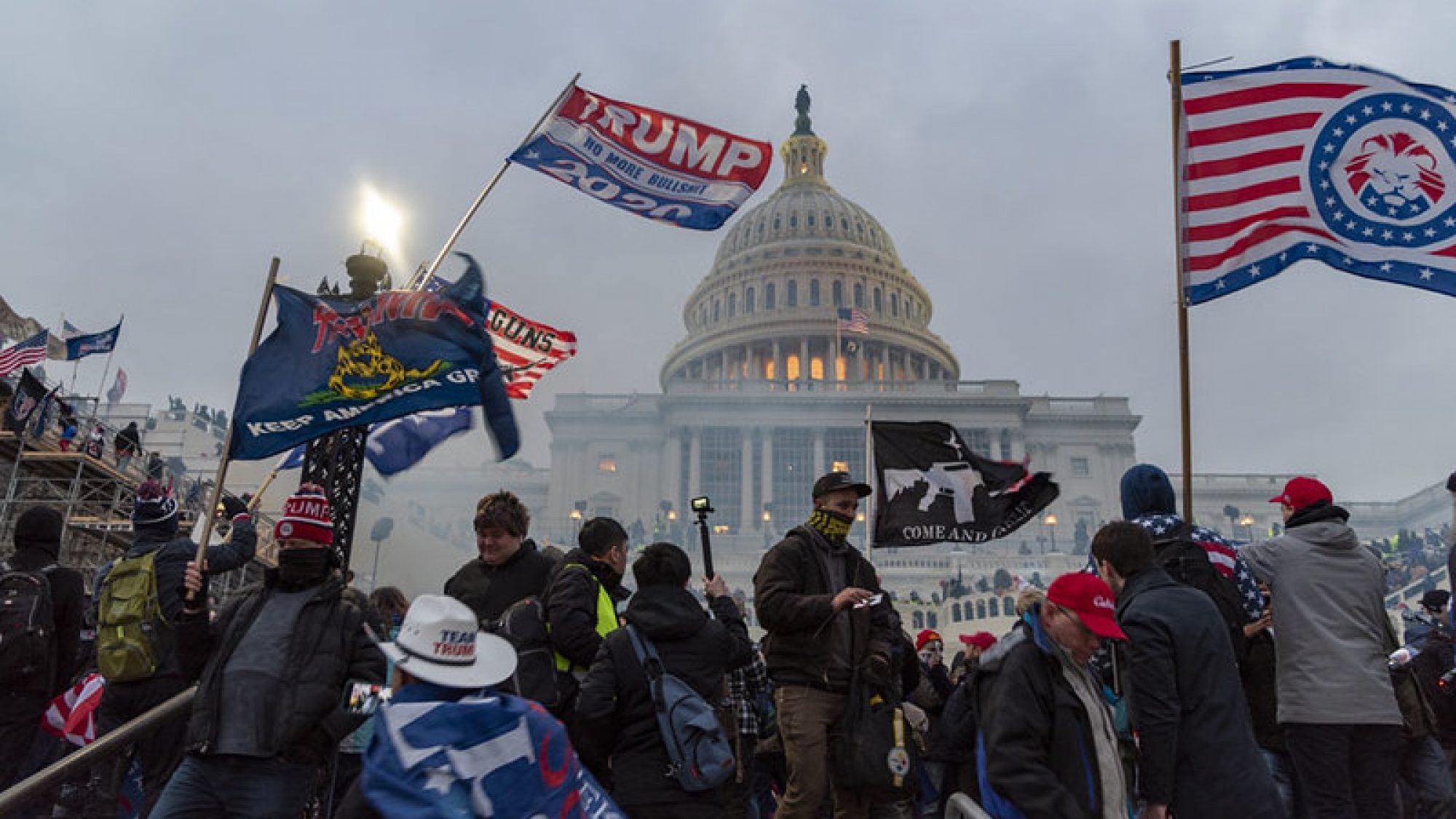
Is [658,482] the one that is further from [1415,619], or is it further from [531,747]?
[531,747]

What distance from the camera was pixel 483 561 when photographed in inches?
205

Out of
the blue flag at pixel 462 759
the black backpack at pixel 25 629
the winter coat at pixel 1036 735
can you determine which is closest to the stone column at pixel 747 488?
the black backpack at pixel 25 629

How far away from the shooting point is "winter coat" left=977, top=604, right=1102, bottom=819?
3246 mm

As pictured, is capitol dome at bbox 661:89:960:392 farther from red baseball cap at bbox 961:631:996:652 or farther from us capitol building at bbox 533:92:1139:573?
red baseball cap at bbox 961:631:996:652

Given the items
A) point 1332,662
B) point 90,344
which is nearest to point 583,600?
point 1332,662

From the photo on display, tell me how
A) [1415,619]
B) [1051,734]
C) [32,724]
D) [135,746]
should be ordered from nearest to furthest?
[1051,734] < [135,746] < [32,724] < [1415,619]

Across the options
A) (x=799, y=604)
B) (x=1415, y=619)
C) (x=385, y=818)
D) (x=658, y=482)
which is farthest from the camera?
(x=658, y=482)

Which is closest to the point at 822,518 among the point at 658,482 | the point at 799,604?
the point at 799,604

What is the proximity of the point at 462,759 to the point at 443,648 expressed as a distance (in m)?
Result: 0.29

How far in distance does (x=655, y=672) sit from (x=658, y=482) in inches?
2416

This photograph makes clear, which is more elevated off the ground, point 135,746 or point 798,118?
point 798,118

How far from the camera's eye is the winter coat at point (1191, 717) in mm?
3521

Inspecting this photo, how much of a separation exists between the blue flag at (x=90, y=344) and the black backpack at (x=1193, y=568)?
25.3m

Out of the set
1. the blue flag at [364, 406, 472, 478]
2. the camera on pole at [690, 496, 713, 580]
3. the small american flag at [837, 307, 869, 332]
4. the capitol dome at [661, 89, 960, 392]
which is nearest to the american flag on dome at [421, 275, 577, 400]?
the blue flag at [364, 406, 472, 478]
